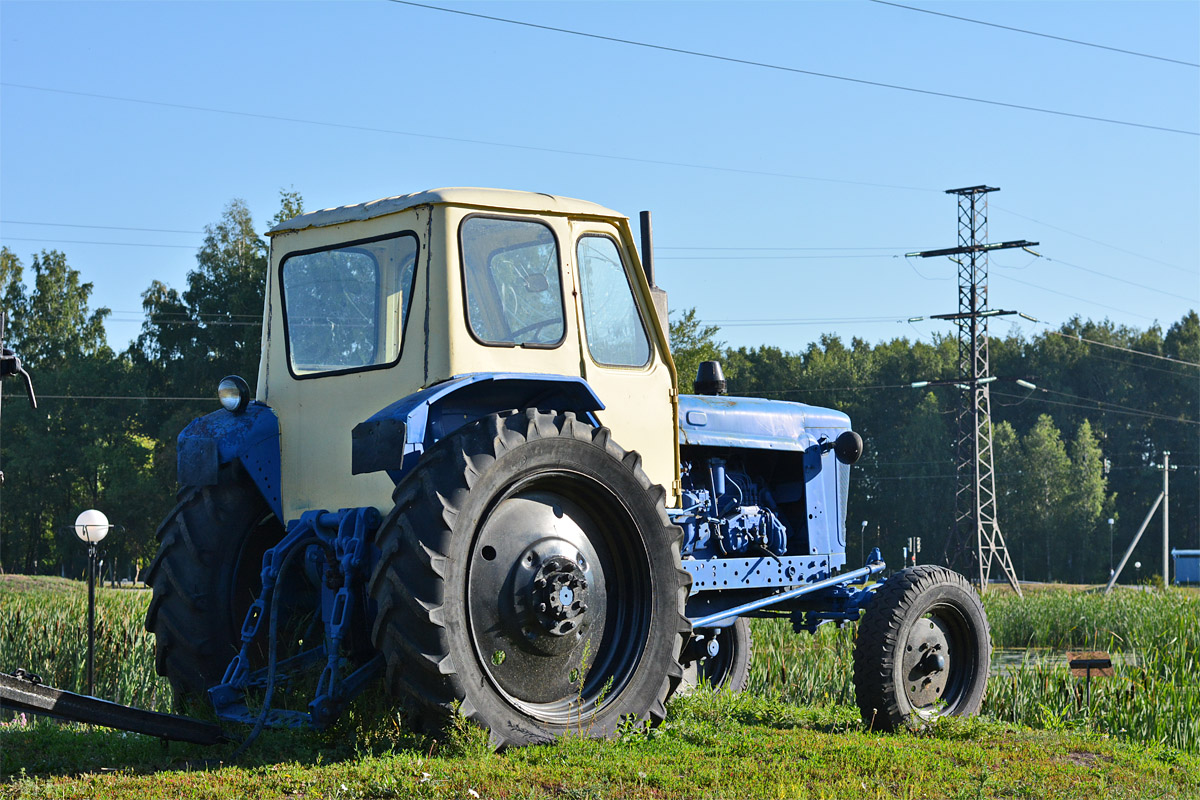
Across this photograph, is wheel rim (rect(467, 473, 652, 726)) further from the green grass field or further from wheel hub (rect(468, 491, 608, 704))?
the green grass field

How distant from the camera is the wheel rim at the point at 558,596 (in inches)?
212

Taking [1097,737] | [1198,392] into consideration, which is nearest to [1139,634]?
[1097,737]

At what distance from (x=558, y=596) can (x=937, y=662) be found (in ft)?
10.1

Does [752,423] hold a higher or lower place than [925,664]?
higher

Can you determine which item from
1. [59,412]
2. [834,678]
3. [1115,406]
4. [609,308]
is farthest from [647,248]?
[1115,406]

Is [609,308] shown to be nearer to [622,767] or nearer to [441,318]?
[441,318]

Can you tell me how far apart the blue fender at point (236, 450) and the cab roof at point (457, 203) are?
1.07 meters

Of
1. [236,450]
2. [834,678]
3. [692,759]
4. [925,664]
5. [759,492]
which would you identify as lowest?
[834,678]

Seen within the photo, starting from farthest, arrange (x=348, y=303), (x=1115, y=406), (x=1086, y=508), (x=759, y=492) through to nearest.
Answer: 1. (x=1115, y=406)
2. (x=1086, y=508)
3. (x=759, y=492)
4. (x=348, y=303)

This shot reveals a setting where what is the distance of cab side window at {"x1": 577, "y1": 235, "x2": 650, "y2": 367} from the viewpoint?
6.45 m

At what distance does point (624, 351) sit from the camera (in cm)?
660

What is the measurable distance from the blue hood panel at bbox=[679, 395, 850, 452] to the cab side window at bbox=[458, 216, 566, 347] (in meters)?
1.53

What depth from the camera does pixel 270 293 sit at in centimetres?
662

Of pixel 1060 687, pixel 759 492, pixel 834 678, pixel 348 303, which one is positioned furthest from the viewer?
pixel 834 678
